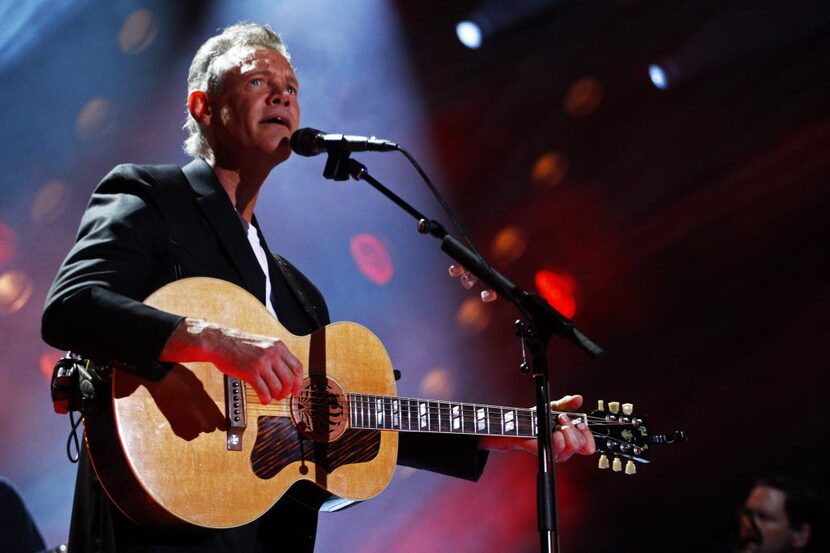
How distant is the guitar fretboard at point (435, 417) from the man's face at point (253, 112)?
92cm

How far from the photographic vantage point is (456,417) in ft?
9.60

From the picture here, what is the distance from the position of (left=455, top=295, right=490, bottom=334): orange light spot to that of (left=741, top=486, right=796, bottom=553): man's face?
173 centimetres

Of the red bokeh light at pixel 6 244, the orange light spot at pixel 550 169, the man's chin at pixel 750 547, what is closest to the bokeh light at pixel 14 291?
the red bokeh light at pixel 6 244

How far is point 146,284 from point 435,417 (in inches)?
41.7

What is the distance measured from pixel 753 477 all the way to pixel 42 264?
12.7 ft

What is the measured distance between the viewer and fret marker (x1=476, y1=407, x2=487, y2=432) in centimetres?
298

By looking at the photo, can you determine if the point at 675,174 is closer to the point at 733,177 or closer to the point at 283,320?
the point at 733,177

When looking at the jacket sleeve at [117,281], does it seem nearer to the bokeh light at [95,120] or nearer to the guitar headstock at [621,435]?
the bokeh light at [95,120]

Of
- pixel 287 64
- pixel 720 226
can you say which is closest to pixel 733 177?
pixel 720 226

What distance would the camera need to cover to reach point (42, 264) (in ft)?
12.0

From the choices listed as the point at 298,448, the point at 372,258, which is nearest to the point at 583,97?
the point at 372,258

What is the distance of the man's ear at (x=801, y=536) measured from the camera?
164 inches

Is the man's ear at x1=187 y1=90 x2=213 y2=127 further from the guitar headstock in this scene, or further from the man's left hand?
the guitar headstock

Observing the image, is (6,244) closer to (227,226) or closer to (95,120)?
(95,120)
